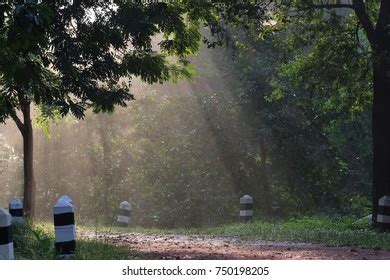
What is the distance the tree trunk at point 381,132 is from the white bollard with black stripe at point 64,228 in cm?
1075

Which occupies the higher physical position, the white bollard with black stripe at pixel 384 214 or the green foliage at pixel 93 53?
the green foliage at pixel 93 53

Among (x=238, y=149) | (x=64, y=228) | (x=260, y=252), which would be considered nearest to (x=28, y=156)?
(x=260, y=252)

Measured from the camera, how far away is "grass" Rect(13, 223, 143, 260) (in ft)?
28.7

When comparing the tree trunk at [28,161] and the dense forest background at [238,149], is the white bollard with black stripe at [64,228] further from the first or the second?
the dense forest background at [238,149]

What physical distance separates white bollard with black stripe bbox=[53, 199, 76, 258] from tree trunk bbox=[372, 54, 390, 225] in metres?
10.7

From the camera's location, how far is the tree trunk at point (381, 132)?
16719 millimetres

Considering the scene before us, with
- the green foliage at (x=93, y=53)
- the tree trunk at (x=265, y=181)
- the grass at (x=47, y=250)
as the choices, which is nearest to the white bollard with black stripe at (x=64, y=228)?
the grass at (x=47, y=250)

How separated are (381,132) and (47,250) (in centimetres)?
1050

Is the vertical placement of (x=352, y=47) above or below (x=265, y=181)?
above

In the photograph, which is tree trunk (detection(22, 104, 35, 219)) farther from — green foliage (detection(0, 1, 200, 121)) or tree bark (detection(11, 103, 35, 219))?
green foliage (detection(0, 1, 200, 121))

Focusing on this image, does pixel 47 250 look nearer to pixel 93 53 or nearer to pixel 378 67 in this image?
pixel 93 53

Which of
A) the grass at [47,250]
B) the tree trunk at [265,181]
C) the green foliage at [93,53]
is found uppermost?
the green foliage at [93,53]

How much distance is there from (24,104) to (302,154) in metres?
14.8

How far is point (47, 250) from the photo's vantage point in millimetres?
9234
